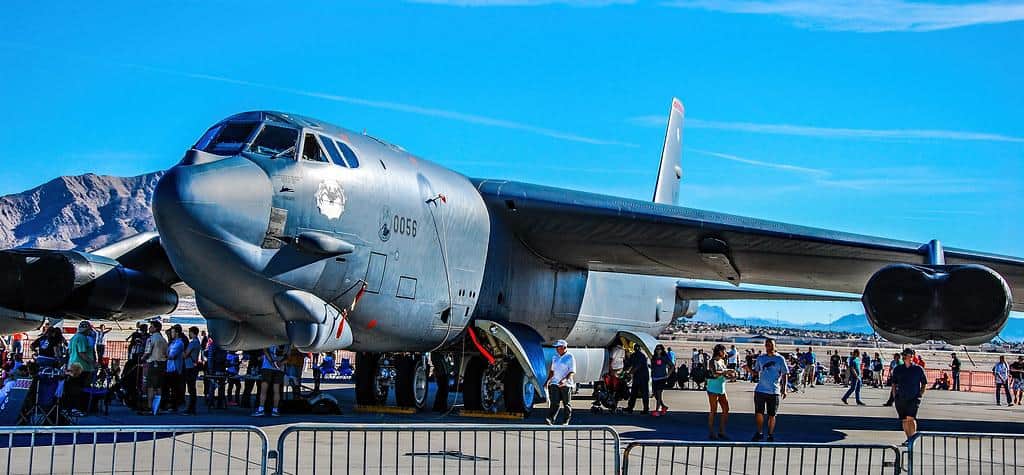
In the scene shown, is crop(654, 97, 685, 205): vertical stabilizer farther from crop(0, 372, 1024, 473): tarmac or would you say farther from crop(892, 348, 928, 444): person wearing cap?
crop(892, 348, 928, 444): person wearing cap

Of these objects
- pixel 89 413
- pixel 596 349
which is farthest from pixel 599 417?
pixel 89 413

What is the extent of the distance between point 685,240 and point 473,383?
4.10 m

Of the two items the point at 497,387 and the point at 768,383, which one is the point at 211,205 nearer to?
the point at 497,387

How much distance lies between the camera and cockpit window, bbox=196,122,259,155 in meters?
12.7

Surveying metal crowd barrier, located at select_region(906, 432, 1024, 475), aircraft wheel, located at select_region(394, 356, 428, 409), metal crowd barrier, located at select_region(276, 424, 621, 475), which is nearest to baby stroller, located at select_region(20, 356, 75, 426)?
metal crowd barrier, located at select_region(276, 424, 621, 475)

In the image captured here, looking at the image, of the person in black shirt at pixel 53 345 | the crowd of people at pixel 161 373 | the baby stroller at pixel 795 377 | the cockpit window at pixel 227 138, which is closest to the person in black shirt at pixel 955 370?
the baby stroller at pixel 795 377

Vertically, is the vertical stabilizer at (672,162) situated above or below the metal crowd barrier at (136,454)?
above

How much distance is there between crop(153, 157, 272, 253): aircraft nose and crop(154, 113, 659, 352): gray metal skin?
14mm

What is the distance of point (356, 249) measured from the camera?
13.5 metres

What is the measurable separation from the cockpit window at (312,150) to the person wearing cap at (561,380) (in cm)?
427

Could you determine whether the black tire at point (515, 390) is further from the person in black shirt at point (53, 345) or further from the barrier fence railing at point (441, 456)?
the person in black shirt at point (53, 345)

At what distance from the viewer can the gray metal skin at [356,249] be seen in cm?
1184

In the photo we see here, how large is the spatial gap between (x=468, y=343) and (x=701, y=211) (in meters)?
4.22

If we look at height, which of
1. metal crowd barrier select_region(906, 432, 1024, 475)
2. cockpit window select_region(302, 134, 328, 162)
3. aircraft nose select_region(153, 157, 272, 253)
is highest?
cockpit window select_region(302, 134, 328, 162)
